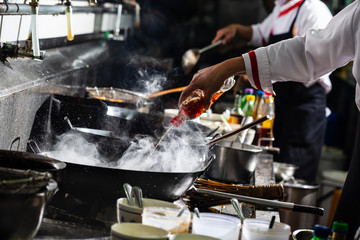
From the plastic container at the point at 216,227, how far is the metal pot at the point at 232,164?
1.30 metres

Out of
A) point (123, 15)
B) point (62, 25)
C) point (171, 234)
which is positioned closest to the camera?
point (171, 234)

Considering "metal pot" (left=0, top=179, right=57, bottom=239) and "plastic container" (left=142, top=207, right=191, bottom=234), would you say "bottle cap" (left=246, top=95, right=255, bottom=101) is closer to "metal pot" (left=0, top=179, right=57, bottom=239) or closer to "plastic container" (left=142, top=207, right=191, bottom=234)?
"plastic container" (left=142, top=207, right=191, bottom=234)

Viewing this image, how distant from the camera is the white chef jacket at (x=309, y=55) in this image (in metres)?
2.22

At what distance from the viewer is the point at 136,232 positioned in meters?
1.45

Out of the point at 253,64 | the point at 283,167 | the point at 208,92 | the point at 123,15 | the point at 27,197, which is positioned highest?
the point at 123,15

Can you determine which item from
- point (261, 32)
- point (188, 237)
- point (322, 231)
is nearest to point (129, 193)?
point (188, 237)

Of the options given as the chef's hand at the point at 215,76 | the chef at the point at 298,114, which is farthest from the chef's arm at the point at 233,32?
the chef's hand at the point at 215,76

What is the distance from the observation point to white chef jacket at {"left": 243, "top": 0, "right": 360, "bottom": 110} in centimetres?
222

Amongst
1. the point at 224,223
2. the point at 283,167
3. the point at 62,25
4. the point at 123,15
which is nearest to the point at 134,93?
the point at 62,25

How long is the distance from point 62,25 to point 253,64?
1.93 meters

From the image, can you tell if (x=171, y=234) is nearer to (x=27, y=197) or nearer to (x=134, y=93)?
(x=27, y=197)

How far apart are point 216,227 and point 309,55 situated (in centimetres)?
105

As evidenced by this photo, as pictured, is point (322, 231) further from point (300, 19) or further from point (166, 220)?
point (300, 19)

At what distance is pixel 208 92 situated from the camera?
88.1 inches
